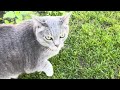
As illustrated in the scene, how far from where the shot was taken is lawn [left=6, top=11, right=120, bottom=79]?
284cm

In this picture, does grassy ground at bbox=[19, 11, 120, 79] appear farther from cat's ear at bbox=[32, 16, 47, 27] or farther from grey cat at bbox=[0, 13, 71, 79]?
cat's ear at bbox=[32, 16, 47, 27]

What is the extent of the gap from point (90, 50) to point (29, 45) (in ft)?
1.89

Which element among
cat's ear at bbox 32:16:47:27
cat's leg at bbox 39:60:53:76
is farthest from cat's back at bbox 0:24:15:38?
cat's leg at bbox 39:60:53:76

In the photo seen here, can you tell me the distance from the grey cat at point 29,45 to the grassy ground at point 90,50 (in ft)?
0.25

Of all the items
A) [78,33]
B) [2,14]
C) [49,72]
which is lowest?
[49,72]

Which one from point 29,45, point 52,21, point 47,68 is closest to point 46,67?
point 47,68

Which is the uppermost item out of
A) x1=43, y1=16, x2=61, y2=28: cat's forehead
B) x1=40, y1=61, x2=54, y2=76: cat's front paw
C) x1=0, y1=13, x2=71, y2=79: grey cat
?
x1=43, y1=16, x2=61, y2=28: cat's forehead

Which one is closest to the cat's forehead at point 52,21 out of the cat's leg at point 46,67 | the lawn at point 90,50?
the lawn at point 90,50

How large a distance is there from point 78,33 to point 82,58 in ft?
0.79

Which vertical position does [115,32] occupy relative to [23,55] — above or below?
above

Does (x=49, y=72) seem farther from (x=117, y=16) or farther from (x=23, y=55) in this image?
(x=117, y=16)

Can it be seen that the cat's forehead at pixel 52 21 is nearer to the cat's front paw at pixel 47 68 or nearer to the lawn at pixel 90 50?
the lawn at pixel 90 50
